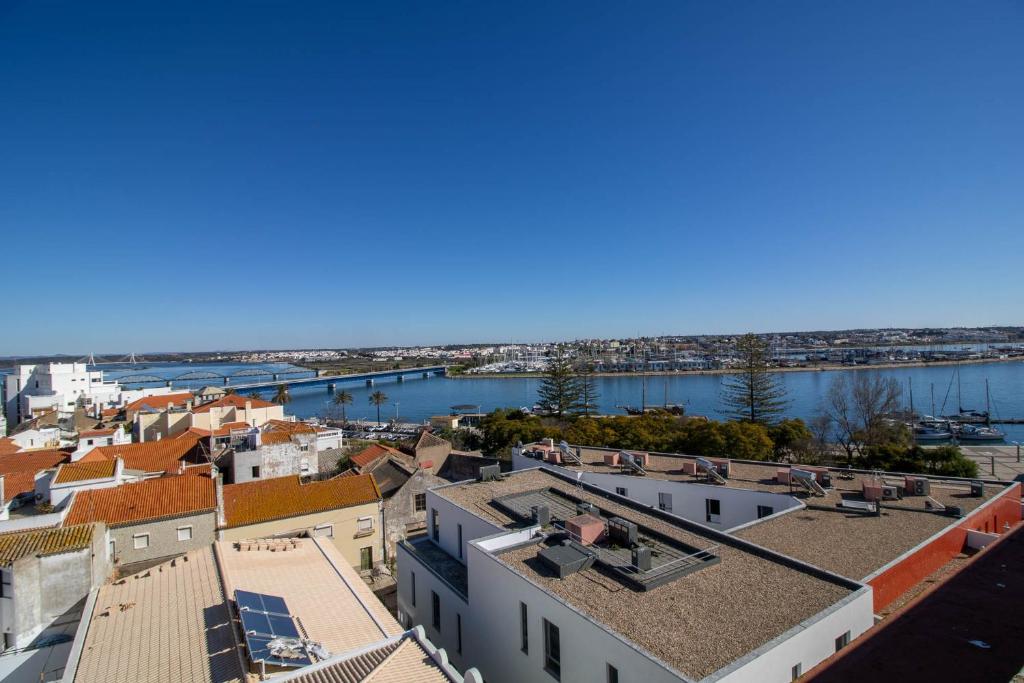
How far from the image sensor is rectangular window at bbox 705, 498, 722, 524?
9844 millimetres

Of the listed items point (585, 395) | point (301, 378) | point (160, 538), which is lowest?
point (301, 378)

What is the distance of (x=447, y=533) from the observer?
8.71 metres

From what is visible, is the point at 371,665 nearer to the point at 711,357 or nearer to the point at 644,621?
the point at 644,621

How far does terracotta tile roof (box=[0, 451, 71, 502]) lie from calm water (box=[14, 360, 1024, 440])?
35839 mm

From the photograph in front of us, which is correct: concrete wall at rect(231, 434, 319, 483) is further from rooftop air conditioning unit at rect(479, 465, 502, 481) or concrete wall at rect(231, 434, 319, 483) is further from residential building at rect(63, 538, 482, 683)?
rooftop air conditioning unit at rect(479, 465, 502, 481)

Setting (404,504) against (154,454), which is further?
(154,454)

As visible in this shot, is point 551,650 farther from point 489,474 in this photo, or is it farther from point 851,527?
A: point 851,527

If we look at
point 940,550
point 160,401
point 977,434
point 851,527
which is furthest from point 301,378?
point 940,550

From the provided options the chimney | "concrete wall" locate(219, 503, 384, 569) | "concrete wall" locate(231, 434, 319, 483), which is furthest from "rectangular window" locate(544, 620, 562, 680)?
"concrete wall" locate(231, 434, 319, 483)

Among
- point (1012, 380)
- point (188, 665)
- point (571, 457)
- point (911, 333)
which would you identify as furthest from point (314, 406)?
point (911, 333)

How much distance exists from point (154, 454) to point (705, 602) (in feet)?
58.7

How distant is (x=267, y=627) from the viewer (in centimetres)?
495

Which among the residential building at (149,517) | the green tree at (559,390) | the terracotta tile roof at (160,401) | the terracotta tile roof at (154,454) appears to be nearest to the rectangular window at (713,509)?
the residential building at (149,517)

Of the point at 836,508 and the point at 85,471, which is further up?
the point at 85,471
